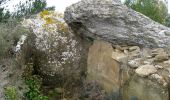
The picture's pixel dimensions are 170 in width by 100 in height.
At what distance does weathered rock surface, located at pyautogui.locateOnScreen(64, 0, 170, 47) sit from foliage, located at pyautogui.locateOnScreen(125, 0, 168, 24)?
783cm

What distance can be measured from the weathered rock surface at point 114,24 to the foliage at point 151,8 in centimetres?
783

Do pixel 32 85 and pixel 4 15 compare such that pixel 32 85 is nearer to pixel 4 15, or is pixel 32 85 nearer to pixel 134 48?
pixel 134 48

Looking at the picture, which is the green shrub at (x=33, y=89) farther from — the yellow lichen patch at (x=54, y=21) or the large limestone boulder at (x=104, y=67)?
the yellow lichen patch at (x=54, y=21)

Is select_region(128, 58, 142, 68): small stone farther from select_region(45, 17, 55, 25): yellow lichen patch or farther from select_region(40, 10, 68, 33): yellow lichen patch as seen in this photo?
select_region(45, 17, 55, 25): yellow lichen patch

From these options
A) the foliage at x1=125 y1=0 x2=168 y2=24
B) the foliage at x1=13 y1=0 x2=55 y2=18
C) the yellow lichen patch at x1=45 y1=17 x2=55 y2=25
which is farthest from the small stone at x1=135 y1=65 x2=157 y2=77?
the foliage at x1=125 y1=0 x2=168 y2=24

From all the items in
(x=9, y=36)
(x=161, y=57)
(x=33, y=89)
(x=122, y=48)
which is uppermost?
(x=9, y=36)

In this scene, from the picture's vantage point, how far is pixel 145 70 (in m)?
7.93

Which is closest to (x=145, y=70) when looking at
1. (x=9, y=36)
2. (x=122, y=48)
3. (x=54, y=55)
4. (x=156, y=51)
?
(x=156, y=51)

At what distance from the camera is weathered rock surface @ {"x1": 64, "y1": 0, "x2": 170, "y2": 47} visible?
8977mm

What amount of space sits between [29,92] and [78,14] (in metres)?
1.96

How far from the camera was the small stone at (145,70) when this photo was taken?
7.83 meters

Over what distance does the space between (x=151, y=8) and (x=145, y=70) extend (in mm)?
9923

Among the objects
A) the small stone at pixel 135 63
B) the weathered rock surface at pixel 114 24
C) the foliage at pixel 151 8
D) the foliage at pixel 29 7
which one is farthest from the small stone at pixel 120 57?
the foliage at pixel 151 8

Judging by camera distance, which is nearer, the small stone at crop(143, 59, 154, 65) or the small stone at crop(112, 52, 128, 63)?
the small stone at crop(143, 59, 154, 65)
